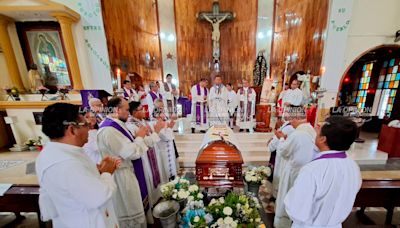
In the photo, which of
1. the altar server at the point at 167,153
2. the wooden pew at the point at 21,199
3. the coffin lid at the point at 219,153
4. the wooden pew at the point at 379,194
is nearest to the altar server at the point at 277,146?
the coffin lid at the point at 219,153

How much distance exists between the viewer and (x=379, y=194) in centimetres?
219

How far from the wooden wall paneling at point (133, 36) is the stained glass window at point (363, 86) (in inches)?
392

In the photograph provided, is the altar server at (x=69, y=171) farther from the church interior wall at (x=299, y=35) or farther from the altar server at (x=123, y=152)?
the church interior wall at (x=299, y=35)

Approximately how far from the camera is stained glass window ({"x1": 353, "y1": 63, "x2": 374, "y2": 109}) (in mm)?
7627

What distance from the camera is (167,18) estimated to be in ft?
30.7

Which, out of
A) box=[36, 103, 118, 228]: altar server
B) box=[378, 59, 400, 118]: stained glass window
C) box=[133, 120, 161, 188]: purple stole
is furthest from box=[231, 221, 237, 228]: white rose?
box=[378, 59, 400, 118]: stained glass window

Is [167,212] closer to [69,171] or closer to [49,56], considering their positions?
[69,171]

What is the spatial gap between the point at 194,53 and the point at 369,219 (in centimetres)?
927

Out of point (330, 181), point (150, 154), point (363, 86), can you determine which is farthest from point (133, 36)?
point (363, 86)

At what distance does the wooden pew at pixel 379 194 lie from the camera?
2102mm

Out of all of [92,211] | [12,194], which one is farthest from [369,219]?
[12,194]

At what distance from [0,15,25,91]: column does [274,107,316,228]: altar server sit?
7.38m

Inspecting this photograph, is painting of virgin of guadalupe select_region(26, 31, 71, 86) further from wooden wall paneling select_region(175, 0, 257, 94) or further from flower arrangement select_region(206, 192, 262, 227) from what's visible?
flower arrangement select_region(206, 192, 262, 227)

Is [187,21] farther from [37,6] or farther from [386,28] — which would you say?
[386,28]
